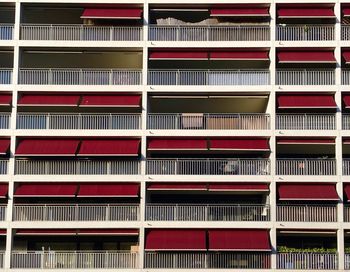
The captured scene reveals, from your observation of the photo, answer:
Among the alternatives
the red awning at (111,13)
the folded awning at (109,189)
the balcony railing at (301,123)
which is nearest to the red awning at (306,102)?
the balcony railing at (301,123)

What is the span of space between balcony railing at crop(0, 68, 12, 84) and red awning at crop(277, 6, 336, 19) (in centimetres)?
1450

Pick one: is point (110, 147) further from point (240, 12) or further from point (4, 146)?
point (240, 12)

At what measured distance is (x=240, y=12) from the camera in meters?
34.3

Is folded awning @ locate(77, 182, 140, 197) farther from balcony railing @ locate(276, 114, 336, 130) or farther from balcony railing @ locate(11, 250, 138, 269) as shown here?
balcony railing @ locate(276, 114, 336, 130)

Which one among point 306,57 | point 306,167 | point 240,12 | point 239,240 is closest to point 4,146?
point 239,240

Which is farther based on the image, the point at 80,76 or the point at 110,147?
the point at 80,76

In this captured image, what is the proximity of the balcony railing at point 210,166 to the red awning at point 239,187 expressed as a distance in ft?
1.90

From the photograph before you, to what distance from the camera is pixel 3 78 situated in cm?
3378

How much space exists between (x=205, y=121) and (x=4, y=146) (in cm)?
1037

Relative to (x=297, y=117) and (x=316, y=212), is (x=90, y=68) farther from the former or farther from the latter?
(x=316, y=212)

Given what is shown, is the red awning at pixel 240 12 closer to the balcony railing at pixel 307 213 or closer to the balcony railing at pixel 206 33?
the balcony railing at pixel 206 33

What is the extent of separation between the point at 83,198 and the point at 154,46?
880 centimetres

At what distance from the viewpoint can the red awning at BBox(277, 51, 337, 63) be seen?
3356 cm

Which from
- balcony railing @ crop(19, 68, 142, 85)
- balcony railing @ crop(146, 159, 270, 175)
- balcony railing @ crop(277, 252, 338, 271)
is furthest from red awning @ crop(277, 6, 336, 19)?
balcony railing @ crop(277, 252, 338, 271)
